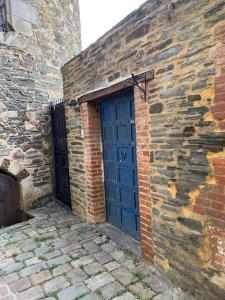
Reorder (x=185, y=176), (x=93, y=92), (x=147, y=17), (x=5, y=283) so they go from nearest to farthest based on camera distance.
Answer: (x=185, y=176) → (x=147, y=17) → (x=5, y=283) → (x=93, y=92)

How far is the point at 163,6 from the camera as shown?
8.75ft

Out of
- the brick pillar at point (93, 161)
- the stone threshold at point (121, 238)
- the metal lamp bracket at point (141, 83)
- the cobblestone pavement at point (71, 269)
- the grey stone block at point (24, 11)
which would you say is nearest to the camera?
the cobblestone pavement at point (71, 269)

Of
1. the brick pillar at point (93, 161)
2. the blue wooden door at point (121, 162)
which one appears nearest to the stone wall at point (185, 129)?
the blue wooden door at point (121, 162)

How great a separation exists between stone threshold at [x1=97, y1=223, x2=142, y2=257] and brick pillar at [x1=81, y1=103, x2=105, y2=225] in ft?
0.74

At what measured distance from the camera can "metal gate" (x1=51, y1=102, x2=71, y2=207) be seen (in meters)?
5.64

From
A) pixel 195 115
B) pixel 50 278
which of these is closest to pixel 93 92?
pixel 195 115

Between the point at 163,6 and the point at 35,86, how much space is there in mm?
3911

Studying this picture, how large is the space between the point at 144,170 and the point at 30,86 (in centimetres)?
379

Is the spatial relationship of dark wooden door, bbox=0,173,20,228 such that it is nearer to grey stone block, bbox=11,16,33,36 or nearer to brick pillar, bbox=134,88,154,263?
grey stone block, bbox=11,16,33,36

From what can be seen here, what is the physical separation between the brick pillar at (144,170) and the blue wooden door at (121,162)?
0.38 meters

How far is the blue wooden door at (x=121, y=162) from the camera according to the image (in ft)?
12.1

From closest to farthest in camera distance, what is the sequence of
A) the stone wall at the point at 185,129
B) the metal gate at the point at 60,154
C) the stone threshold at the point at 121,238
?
the stone wall at the point at 185,129 → the stone threshold at the point at 121,238 → the metal gate at the point at 60,154

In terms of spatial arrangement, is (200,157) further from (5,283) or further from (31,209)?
(31,209)

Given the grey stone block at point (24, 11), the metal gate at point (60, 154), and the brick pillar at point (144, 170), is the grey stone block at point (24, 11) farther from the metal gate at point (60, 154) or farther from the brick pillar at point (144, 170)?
the brick pillar at point (144, 170)
